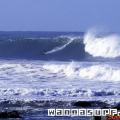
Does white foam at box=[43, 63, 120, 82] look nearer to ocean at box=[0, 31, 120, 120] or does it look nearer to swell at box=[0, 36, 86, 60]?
ocean at box=[0, 31, 120, 120]

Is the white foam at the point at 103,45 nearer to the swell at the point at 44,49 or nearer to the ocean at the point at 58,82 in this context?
the ocean at the point at 58,82

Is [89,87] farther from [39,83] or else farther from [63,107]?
[63,107]

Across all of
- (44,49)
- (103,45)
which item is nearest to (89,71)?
(103,45)

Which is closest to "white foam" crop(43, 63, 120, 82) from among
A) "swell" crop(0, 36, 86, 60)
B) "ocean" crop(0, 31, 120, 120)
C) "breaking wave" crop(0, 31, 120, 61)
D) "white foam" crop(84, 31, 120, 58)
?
"ocean" crop(0, 31, 120, 120)

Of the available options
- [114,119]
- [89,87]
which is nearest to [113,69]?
[89,87]

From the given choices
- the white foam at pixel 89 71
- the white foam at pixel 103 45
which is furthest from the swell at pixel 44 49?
the white foam at pixel 89 71

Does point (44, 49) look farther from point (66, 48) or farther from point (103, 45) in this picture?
point (103, 45)

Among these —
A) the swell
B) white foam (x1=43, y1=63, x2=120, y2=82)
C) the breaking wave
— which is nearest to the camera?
white foam (x1=43, y1=63, x2=120, y2=82)

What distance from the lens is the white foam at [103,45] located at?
34844mm

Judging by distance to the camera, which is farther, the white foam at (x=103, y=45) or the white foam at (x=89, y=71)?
the white foam at (x=103, y=45)

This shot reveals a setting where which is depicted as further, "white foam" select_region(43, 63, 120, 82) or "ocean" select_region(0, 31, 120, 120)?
"white foam" select_region(43, 63, 120, 82)

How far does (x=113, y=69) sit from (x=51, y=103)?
8.86 meters

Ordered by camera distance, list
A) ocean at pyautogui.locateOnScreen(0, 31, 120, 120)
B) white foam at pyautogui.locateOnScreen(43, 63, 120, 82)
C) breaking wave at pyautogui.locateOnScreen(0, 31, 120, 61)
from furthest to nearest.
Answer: breaking wave at pyautogui.locateOnScreen(0, 31, 120, 61)
white foam at pyautogui.locateOnScreen(43, 63, 120, 82)
ocean at pyautogui.locateOnScreen(0, 31, 120, 120)

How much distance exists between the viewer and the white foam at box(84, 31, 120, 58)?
3484 cm
